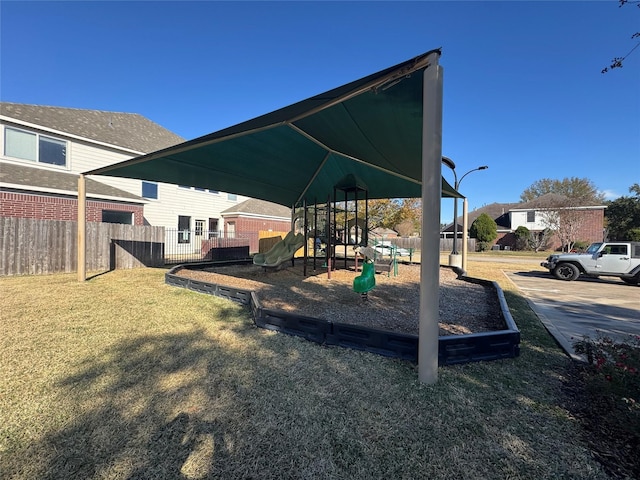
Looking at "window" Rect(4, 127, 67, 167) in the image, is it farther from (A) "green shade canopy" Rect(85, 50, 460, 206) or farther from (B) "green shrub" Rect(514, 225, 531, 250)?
(B) "green shrub" Rect(514, 225, 531, 250)

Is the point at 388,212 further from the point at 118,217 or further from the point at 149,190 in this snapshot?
the point at 118,217

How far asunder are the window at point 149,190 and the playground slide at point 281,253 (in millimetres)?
11182

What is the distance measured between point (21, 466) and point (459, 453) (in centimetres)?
281

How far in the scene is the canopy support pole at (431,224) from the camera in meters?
2.80

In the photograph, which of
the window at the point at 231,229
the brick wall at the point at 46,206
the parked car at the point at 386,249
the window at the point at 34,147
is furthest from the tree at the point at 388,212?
the window at the point at 34,147

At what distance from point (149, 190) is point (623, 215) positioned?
44418mm

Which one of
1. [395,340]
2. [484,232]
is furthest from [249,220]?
[484,232]

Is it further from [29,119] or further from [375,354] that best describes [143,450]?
[29,119]

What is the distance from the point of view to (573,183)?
150ft

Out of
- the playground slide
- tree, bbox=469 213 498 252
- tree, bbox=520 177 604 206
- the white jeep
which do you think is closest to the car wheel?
the white jeep

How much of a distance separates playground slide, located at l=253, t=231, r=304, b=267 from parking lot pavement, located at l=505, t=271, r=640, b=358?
22.7ft

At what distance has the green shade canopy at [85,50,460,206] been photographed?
12.1 feet

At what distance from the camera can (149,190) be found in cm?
1719

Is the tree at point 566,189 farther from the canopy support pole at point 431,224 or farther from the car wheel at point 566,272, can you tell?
the canopy support pole at point 431,224
